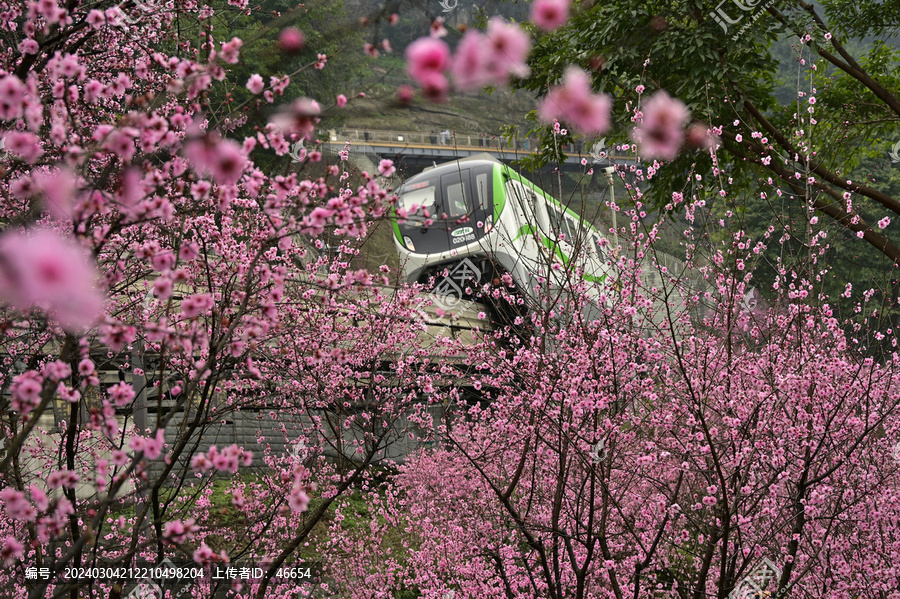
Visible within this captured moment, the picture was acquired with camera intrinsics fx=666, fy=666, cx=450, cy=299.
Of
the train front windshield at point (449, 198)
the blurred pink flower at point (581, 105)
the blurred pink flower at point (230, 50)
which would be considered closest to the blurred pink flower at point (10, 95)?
the blurred pink flower at point (230, 50)

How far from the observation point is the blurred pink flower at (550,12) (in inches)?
48.8

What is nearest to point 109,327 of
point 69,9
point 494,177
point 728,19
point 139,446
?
point 139,446

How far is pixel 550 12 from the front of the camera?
4.08ft

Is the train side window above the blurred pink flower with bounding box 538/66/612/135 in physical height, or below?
above

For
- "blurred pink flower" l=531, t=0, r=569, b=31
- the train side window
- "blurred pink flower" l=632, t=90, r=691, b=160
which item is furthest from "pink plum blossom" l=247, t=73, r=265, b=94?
the train side window

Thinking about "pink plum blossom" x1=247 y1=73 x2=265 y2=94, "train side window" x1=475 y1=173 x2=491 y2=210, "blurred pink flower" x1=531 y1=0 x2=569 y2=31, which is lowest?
"blurred pink flower" x1=531 y1=0 x2=569 y2=31

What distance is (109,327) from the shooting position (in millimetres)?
2158

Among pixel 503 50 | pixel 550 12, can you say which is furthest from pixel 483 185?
pixel 503 50

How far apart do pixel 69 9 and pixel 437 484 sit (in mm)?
10127

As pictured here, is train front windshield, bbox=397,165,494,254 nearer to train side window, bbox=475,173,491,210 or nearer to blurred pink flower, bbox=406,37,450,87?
train side window, bbox=475,173,491,210

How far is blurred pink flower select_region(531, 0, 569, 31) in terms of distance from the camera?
4.07 ft

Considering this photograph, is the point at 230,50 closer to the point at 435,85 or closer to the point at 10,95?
the point at 10,95

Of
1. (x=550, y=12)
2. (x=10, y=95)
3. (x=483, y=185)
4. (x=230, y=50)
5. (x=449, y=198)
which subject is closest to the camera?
(x=550, y=12)

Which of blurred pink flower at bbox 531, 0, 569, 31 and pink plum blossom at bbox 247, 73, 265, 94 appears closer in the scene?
blurred pink flower at bbox 531, 0, 569, 31
